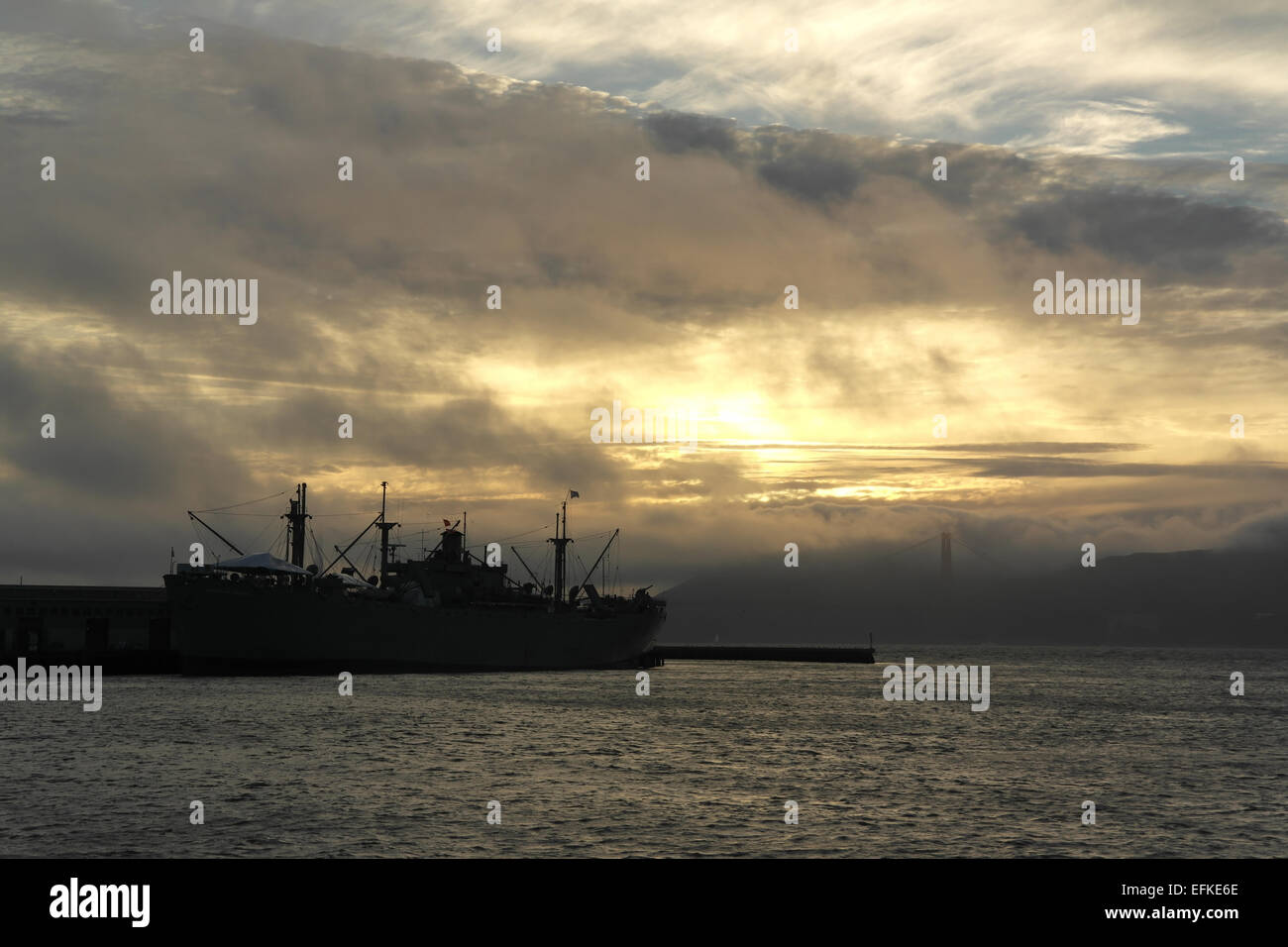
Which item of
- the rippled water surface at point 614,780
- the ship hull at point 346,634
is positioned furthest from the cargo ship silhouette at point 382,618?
the rippled water surface at point 614,780

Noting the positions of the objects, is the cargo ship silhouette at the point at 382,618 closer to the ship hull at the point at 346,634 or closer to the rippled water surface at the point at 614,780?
the ship hull at the point at 346,634

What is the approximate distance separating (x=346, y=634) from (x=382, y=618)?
385cm

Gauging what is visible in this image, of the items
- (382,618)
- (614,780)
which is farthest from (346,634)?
(614,780)

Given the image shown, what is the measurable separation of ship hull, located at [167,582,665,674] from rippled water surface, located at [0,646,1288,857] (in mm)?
19002

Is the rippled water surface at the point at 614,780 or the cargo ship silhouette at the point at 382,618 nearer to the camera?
the rippled water surface at the point at 614,780

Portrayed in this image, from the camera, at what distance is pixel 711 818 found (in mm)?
32531

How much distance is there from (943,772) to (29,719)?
5010cm

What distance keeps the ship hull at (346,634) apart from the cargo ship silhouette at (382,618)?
0.10m

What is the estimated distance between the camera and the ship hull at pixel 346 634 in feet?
329

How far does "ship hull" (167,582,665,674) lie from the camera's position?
10019 cm

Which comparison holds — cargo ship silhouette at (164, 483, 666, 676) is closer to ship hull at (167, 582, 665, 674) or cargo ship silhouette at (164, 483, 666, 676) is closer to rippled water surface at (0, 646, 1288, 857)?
ship hull at (167, 582, 665, 674)

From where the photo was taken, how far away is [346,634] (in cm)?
10600

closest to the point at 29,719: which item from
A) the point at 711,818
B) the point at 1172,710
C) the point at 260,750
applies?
the point at 260,750

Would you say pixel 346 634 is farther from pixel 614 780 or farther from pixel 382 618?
pixel 614 780
